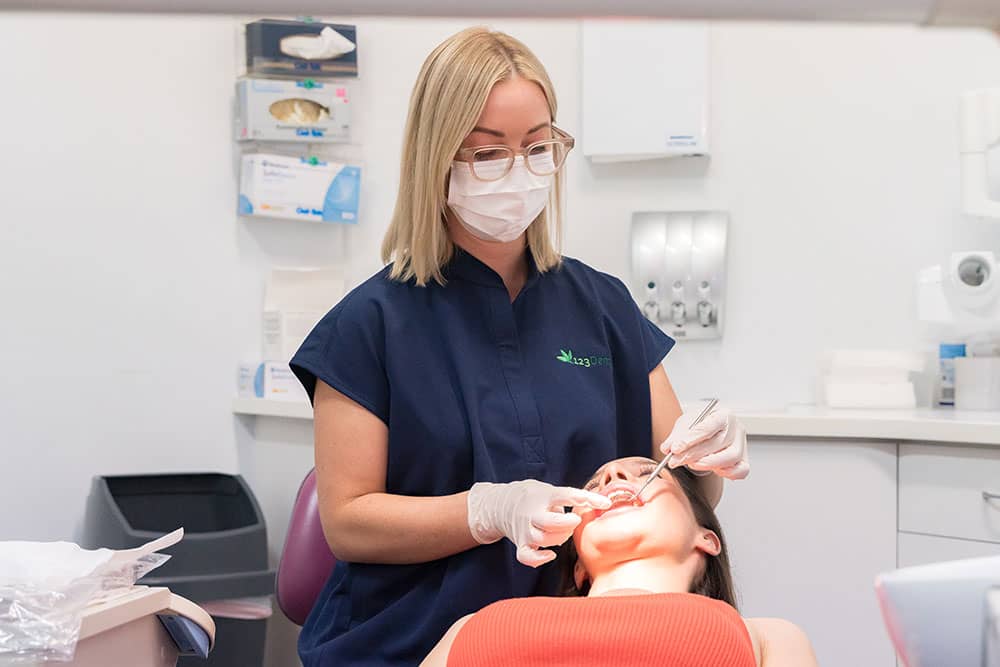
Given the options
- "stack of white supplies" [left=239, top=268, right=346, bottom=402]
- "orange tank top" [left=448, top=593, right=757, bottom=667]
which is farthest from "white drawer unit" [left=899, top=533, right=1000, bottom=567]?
"stack of white supplies" [left=239, top=268, right=346, bottom=402]

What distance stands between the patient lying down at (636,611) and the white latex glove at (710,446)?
0.08 meters

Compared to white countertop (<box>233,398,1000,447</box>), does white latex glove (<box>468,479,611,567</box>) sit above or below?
below

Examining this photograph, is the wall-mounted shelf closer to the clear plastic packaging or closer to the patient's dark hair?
the patient's dark hair

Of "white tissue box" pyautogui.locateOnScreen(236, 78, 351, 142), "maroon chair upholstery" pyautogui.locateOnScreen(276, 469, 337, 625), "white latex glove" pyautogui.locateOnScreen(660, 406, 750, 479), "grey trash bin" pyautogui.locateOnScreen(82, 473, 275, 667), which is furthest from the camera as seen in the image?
"white tissue box" pyautogui.locateOnScreen(236, 78, 351, 142)

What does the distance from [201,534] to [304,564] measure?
56cm

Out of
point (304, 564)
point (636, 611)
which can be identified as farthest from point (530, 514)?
point (304, 564)

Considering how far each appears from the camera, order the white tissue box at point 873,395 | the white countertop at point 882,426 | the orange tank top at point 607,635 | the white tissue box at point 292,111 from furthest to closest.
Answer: the white tissue box at point 292,111, the white tissue box at point 873,395, the white countertop at point 882,426, the orange tank top at point 607,635

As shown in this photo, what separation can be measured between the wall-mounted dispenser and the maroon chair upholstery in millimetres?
1113

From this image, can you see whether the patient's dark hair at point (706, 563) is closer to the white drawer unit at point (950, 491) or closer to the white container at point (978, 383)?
the white drawer unit at point (950, 491)

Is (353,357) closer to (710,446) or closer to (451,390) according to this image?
(451,390)

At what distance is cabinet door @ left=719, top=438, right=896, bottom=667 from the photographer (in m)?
2.28

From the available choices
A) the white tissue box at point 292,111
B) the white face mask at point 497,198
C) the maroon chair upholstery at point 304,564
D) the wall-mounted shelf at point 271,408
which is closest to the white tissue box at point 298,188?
the white tissue box at point 292,111

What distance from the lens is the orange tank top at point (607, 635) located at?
52.0 inches

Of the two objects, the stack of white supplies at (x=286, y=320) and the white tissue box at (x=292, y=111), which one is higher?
the white tissue box at (x=292, y=111)
